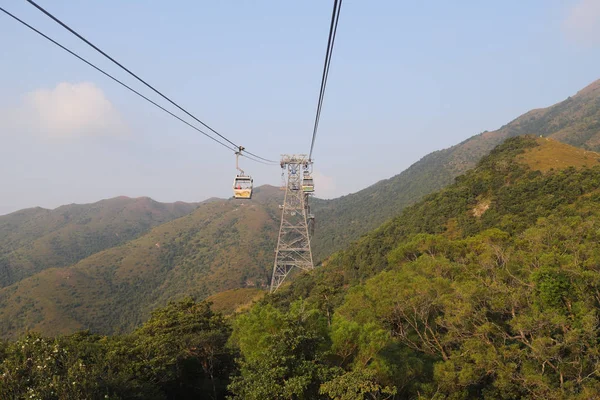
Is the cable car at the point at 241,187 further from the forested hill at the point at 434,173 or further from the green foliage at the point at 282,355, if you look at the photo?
the forested hill at the point at 434,173

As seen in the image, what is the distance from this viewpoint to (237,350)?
20281 millimetres

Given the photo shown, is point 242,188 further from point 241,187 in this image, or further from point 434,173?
point 434,173

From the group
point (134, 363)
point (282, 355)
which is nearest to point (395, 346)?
point (282, 355)

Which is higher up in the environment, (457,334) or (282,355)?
(282,355)

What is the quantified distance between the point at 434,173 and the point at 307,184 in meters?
89.7

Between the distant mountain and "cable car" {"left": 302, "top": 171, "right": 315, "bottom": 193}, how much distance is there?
62.4m

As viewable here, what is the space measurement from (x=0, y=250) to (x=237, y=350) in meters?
178

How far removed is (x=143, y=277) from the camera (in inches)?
4075

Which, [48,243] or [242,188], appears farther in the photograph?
[48,243]

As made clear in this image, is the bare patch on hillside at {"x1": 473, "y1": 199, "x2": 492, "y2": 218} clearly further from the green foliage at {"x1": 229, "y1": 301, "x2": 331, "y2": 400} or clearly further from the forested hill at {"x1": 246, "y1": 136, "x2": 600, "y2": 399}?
the green foliage at {"x1": 229, "y1": 301, "x2": 331, "y2": 400}

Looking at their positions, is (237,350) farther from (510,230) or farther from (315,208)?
(315,208)

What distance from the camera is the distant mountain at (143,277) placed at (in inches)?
3182

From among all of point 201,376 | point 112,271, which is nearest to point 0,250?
point 112,271

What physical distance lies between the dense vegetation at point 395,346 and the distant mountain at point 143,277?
2780 inches
